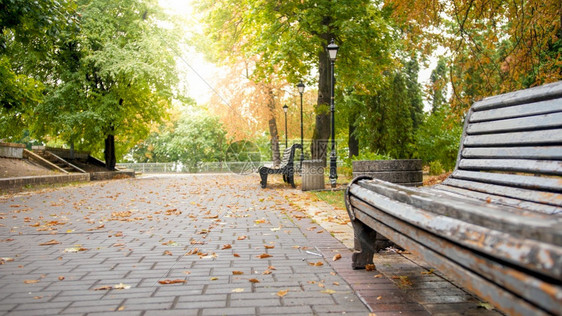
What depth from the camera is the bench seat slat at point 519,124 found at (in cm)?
258

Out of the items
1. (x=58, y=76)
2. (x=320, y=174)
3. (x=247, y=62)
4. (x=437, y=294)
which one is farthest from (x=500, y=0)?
(x=58, y=76)

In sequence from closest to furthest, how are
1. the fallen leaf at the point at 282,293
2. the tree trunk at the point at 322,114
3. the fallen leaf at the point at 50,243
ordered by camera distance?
the fallen leaf at the point at 282,293, the fallen leaf at the point at 50,243, the tree trunk at the point at 322,114

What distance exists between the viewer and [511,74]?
26.9ft

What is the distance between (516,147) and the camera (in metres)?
2.90

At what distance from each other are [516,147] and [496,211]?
68.7 inches

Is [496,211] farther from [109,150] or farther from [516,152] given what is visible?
[109,150]

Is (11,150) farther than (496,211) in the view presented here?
Yes

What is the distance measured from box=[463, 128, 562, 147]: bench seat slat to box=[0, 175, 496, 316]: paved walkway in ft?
4.44

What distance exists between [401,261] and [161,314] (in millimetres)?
2236

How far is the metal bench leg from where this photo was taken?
343cm

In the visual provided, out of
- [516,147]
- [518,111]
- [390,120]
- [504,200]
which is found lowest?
[504,200]

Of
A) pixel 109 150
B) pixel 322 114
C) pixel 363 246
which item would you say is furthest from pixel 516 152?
pixel 109 150

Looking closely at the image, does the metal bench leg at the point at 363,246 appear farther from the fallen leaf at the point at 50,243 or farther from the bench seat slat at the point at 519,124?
the fallen leaf at the point at 50,243

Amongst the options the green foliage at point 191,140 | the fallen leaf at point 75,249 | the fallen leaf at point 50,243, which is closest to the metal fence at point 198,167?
the green foliage at point 191,140
